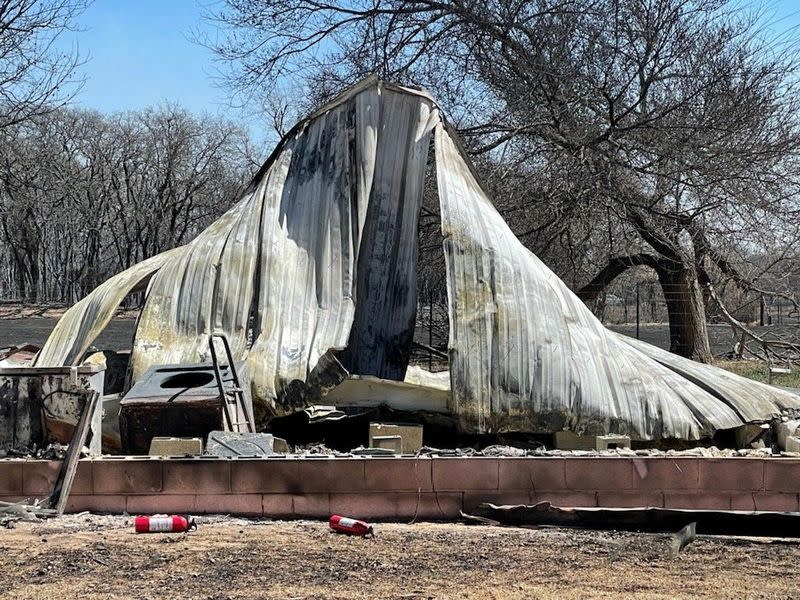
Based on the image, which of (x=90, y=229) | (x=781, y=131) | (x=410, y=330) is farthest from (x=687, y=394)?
(x=90, y=229)

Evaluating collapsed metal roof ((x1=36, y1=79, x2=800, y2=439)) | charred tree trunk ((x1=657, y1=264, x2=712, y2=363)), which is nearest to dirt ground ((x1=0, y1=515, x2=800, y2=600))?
collapsed metal roof ((x1=36, y1=79, x2=800, y2=439))

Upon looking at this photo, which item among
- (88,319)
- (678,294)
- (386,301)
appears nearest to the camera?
(88,319)

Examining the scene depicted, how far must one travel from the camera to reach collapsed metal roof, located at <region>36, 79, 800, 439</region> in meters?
9.12

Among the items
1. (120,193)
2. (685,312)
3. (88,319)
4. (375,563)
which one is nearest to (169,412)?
(88,319)

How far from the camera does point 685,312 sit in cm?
1728

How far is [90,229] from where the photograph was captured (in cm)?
4547

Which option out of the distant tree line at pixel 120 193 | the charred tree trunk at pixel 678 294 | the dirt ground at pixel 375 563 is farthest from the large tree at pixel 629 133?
the distant tree line at pixel 120 193

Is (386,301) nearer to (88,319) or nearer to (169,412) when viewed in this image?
(88,319)

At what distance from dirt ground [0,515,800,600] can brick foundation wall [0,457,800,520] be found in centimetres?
23

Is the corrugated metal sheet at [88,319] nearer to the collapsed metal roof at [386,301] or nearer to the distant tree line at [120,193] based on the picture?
the collapsed metal roof at [386,301]

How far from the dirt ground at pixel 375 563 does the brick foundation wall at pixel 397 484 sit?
230 millimetres

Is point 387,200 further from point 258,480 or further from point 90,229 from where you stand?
point 90,229

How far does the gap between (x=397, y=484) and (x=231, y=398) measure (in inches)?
72.5

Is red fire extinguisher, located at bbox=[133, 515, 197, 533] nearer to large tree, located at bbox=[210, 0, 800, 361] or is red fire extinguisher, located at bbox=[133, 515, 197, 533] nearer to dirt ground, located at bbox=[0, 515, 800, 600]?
dirt ground, located at bbox=[0, 515, 800, 600]
